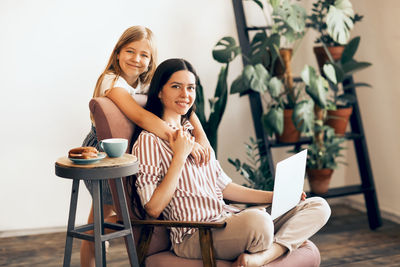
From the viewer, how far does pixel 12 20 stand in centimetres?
315

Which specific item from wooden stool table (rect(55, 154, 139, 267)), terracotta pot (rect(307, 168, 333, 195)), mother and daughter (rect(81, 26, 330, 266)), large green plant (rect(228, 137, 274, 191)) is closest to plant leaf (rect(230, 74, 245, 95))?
large green plant (rect(228, 137, 274, 191))

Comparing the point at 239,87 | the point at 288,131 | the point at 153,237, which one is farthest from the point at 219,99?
the point at 153,237

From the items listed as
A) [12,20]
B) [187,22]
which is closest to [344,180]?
[187,22]

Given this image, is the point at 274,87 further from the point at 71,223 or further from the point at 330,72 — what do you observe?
the point at 71,223

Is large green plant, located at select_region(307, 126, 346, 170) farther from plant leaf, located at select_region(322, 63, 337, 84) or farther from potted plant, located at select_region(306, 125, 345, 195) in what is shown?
plant leaf, located at select_region(322, 63, 337, 84)

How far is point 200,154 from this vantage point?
198 cm

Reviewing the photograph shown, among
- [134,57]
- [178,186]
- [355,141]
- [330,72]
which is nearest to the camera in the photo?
[178,186]

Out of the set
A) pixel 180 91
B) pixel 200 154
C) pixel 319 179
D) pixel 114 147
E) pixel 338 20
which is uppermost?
pixel 338 20

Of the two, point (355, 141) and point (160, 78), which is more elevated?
point (160, 78)

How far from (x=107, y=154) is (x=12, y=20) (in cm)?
173

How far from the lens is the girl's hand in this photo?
6.22ft

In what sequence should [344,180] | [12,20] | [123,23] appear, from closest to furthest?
[12,20] < [123,23] < [344,180]

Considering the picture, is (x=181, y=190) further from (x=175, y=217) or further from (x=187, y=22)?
(x=187, y=22)

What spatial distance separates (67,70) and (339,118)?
1806 mm
